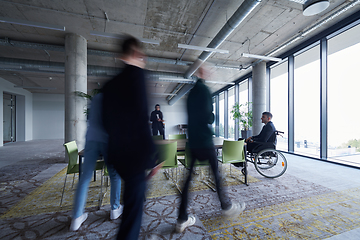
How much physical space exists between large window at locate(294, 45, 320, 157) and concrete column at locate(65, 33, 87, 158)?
6.90 metres

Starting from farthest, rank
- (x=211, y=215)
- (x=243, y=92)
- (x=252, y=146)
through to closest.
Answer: (x=243, y=92) → (x=252, y=146) → (x=211, y=215)

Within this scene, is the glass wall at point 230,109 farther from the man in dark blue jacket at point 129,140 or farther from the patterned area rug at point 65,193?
the man in dark blue jacket at point 129,140

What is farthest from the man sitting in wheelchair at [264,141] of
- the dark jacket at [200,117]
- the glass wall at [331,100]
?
the glass wall at [331,100]

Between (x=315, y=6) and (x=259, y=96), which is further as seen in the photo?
(x=259, y=96)

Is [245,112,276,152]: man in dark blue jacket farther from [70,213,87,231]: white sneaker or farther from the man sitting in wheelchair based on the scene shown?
[70,213,87,231]: white sneaker

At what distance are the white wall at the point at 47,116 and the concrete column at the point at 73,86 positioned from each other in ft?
31.7

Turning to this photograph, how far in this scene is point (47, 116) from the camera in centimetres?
1188

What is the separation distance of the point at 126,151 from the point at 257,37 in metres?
5.57

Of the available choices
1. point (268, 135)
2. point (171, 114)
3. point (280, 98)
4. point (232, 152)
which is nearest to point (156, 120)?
Answer: point (232, 152)

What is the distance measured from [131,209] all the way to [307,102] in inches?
240

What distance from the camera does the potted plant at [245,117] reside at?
710cm

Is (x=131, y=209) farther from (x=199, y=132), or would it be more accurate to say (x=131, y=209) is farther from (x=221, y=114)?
(x=221, y=114)

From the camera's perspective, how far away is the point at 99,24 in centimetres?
419

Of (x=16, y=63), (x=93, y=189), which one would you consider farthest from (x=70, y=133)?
(x=16, y=63)
